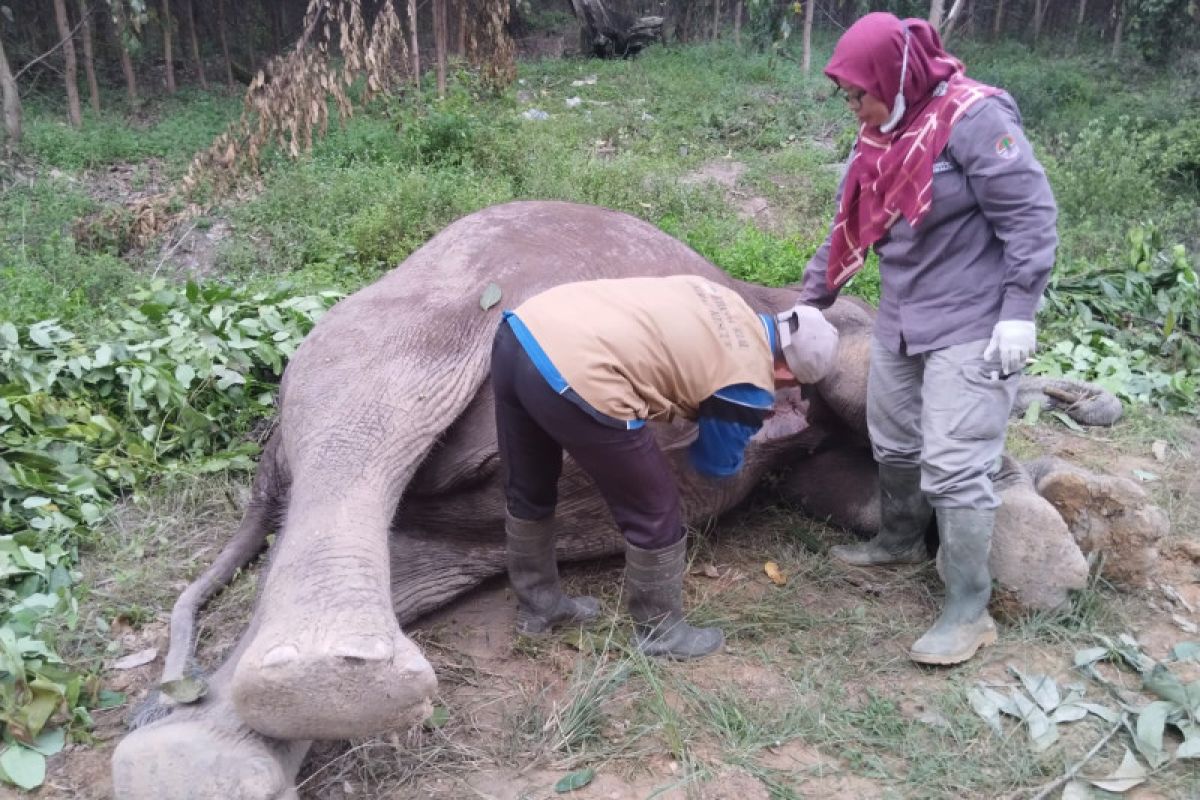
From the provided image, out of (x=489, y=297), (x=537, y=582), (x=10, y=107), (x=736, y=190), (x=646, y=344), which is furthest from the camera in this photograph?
(x=10, y=107)

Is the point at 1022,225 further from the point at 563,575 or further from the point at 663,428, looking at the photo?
the point at 563,575

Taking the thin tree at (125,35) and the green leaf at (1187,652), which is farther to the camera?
the thin tree at (125,35)

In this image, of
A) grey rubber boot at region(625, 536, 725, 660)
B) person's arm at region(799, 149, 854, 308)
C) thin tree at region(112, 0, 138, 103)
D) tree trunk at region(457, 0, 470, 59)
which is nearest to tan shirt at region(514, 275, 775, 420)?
grey rubber boot at region(625, 536, 725, 660)

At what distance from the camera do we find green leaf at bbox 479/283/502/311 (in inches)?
121

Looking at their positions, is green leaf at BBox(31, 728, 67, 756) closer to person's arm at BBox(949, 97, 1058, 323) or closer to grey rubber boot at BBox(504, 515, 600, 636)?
grey rubber boot at BBox(504, 515, 600, 636)

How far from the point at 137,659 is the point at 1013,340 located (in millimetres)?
2538

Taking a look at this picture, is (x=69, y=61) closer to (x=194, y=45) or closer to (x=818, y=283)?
Answer: (x=194, y=45)

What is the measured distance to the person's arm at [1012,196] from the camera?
2574 millimetres

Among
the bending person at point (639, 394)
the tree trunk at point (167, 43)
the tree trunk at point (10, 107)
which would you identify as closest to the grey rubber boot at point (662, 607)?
the bending person at point (639, 394)

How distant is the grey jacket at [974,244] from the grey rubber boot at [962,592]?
49 cm

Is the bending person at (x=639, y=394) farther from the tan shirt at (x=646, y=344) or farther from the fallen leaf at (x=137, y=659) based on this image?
the fallen leaf at (x=137, y=659)

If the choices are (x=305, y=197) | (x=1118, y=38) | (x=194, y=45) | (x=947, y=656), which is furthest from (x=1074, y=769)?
(x=1118, y=38)

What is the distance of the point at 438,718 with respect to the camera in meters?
2.57

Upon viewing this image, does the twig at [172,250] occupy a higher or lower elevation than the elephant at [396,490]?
lower
